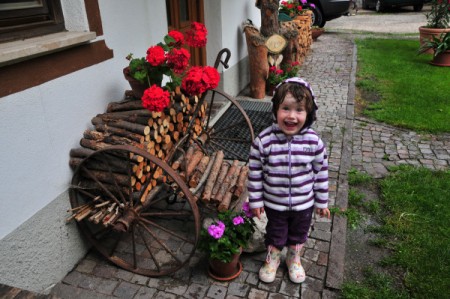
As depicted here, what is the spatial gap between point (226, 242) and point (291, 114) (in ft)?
3.47

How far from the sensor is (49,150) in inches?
105

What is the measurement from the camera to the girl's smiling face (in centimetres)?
233

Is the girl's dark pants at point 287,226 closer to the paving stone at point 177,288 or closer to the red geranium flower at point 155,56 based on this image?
the paving stone at point 177,288

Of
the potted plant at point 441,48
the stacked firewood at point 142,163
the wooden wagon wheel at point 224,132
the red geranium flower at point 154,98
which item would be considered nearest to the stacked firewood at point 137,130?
the stacked firewood at point 142,163

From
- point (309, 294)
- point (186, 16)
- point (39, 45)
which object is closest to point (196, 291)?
point (309, 294)

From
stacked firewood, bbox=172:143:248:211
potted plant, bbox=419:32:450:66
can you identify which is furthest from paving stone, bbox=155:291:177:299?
potted plant, bbox=419:32:450:66

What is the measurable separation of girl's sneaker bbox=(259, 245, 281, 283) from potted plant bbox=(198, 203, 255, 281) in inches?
7.3

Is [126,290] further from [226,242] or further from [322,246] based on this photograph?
[322,246]

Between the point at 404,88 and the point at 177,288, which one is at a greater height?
the point at 404,88

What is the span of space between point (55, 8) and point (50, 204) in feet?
4.90

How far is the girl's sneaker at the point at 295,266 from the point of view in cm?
279

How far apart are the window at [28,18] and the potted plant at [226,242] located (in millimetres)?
1911

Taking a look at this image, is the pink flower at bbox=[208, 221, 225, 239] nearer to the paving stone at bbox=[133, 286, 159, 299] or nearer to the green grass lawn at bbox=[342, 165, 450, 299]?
the paving stone at bbox=[133, 286, 159, 299]

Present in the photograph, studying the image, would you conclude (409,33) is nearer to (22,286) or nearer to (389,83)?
(389,83)
